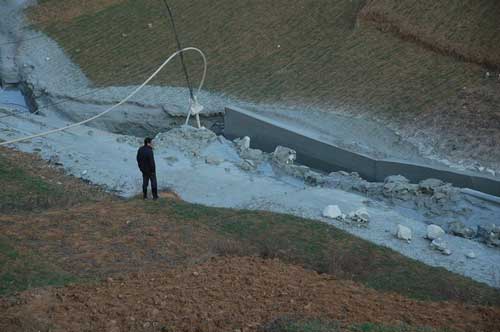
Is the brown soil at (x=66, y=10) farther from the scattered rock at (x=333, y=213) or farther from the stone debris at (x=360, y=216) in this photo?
the stone debris at (x=360, y=216)

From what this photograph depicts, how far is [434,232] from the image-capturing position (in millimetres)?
15297

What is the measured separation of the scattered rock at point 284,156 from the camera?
1986 cm

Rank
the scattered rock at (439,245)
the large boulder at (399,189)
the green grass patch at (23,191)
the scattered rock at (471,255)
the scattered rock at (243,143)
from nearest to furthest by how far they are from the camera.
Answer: the scattered rock at (471,255), the scattered rock at (439,245), the green grass patch at (23,191), the large boulder at (399,189), the scattered rock at (243,143)

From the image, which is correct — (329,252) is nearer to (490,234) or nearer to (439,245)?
(439,245)

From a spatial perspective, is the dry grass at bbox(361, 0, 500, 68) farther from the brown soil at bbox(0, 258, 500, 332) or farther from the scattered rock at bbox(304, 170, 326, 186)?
the brown soil at bbox(0, 258, 500, 332)

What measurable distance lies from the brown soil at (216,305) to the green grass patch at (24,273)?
1.57 ft

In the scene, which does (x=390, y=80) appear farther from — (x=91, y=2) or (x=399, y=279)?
(x=91, y=2)

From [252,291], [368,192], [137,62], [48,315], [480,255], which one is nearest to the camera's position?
[48,315]

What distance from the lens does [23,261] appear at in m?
12.5

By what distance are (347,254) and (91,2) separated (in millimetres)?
21696

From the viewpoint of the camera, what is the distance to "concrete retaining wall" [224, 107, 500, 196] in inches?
707

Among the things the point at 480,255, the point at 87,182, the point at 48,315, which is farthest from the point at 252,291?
the point at 87,182

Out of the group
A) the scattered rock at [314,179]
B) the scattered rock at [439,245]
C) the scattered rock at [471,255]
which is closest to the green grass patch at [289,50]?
the scattered rock at [314,179]

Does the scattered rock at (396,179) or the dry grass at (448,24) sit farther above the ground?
the dry grass at (448,24)
